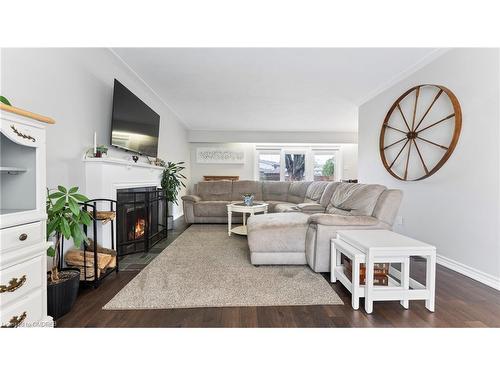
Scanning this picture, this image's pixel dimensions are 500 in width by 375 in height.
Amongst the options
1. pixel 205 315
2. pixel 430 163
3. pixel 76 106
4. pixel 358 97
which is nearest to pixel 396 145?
pixel 430 163

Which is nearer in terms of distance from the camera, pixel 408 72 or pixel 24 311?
pixel 24 311

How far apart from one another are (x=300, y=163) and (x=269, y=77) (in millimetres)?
3834

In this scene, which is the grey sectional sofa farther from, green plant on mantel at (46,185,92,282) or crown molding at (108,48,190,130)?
crown molding at (108,48,190,130)

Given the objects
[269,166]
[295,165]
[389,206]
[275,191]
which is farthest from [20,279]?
[295,165]

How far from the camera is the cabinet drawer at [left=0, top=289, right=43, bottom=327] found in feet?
3.26

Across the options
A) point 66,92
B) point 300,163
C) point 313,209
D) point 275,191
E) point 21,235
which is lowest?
point 313,209

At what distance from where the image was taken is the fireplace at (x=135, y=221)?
2.54m

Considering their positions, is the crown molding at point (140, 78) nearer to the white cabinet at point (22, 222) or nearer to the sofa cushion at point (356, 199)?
the white cabinet at point (22, 222)

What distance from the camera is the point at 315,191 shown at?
13.6 ft

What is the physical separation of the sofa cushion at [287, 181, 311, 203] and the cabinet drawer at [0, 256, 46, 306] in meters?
4.18

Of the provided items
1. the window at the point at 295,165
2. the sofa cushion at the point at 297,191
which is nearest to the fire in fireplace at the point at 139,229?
the sofa cushion at the point at 297,191

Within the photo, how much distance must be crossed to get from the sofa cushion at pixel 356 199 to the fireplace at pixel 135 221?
2.33m

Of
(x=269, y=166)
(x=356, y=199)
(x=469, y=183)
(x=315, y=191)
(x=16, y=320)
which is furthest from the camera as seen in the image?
(x=269, y=166)

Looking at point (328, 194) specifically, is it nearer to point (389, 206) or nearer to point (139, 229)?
point (389, 206)
